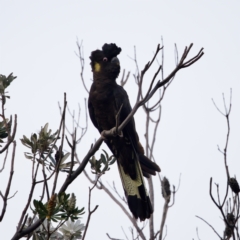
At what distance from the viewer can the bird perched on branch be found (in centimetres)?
447

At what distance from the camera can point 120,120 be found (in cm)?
473

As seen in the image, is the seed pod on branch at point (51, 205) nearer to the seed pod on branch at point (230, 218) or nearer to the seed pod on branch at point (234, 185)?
the seed pod on branch at point (234, 185)

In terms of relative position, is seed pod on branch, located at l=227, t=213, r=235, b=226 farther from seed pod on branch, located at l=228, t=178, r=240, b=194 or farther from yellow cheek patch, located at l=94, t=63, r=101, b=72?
yellow cheek patch, located at l=94, t=63, r=101, b=72

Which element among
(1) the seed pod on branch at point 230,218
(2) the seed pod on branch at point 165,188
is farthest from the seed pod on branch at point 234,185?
(2) the seed pod on branch at point 165,188

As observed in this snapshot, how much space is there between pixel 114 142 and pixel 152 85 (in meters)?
2.48

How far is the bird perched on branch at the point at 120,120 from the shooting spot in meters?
4.47

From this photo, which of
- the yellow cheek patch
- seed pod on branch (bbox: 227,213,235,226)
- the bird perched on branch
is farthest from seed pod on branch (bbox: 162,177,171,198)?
→ seed pod on branch (bbox: 227,213,235,226)

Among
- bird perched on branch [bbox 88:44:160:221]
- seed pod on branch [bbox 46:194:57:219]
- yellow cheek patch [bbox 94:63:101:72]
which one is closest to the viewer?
seed pod on branch [bbox 46:194:57:219]

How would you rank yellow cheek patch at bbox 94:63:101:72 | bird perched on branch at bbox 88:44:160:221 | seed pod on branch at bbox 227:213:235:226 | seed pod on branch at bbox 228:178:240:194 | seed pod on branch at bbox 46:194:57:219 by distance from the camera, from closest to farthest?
1. seed pod on branch at bbox 46:194:57:219
2. seed pod on branch at bbox 228:178:240:194
3. seed pod on branch at bbox 227:213:235:226
4. bird perched on branch at bbox 88:44:160:221
5. yellow cheek patch at bbox 94:63:101:72

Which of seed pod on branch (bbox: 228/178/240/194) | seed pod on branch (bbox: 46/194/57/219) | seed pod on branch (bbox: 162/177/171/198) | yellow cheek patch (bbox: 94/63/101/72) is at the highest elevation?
yellow cheek patch (bbox: 94/63/101/72)

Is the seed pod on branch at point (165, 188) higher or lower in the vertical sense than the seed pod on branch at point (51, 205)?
higher

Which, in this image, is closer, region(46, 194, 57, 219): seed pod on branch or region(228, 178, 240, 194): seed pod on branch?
region(46, 194, 57, 219): seed pod on branch

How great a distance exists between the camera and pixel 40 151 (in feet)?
8.29

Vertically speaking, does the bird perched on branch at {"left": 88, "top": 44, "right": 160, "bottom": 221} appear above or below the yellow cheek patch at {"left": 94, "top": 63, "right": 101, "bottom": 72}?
below
